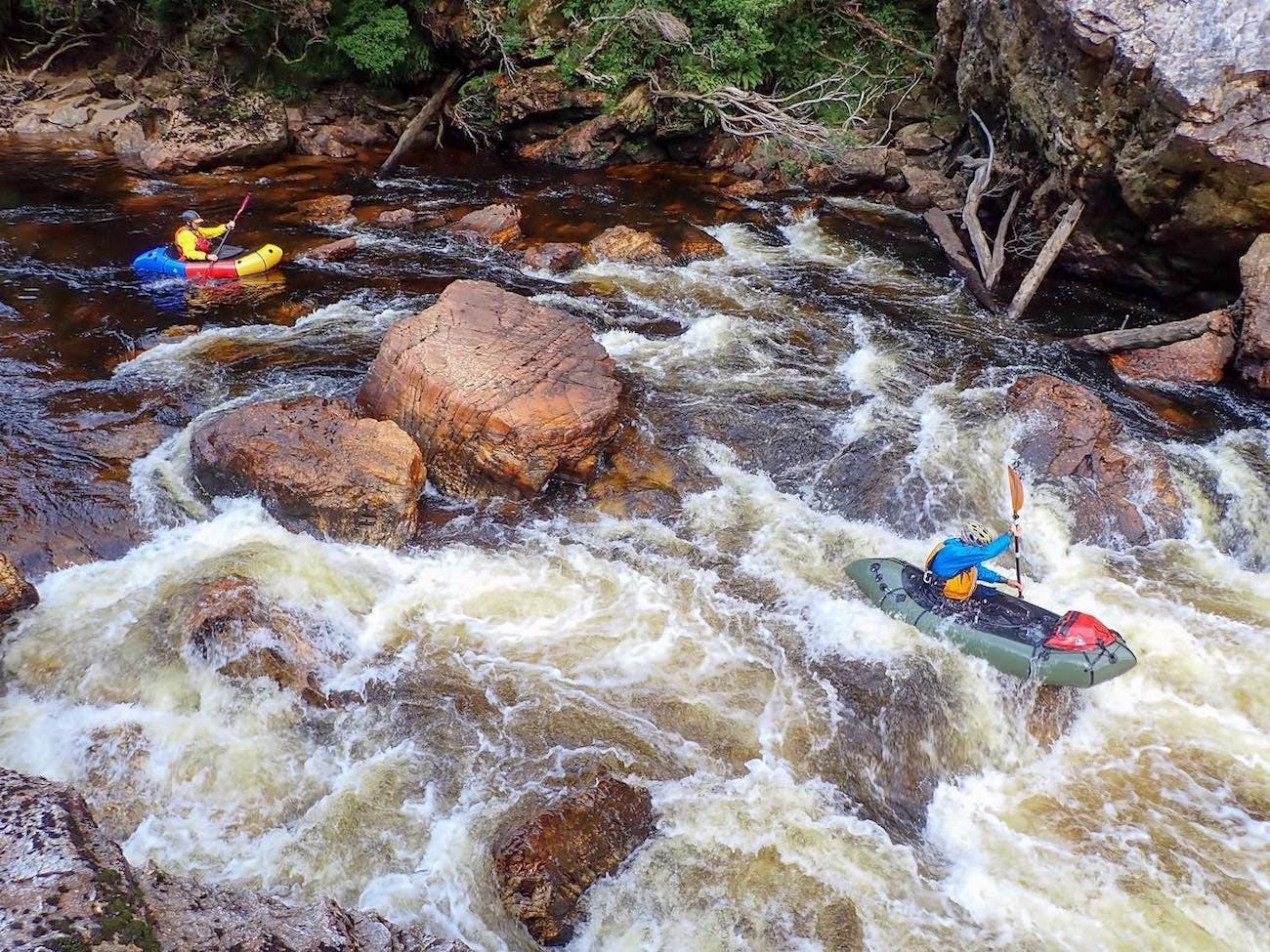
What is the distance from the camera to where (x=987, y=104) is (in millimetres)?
11805

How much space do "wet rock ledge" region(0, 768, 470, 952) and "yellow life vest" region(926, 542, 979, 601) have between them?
4549mm

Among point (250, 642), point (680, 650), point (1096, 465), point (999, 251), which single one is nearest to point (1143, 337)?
point (999, 251)

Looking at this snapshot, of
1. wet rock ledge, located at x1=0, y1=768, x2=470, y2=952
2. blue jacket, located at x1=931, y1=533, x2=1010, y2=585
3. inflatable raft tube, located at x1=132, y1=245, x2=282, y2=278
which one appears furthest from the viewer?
inflatable raft tube, located at x1=132, y1=245, x2=282, y2=278

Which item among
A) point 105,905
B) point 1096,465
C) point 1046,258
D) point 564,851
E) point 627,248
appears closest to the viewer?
point 105,905

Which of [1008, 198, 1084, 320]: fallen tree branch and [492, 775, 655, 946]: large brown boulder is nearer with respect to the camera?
[492, 775, 655, 946]: large brown boulder

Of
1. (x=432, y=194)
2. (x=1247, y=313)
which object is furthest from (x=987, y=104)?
(x=432, y=194)

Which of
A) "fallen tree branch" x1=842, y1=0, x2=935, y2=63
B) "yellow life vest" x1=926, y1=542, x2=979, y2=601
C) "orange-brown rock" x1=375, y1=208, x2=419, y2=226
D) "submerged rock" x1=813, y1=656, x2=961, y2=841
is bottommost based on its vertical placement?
"orange-brown rock" x1=375, y1=208, x2=419, y2=226

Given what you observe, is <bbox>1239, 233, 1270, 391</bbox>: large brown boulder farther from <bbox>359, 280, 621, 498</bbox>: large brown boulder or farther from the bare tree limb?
<bbox>359, 280, 621, 498</bbox>: large brown boulder

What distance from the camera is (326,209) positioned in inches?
497

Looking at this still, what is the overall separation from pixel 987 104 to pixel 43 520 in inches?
480

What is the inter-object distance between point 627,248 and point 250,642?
302 inches

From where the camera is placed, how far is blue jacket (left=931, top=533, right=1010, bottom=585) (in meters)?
6.05

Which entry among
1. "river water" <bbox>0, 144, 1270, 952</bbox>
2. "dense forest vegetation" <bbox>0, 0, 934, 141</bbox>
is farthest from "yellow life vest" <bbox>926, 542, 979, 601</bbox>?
"dense forest vegetation" <bbox>0, 0, 934, 141</bbox>

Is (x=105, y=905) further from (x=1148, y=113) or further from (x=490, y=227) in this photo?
(x=490, y=227)
